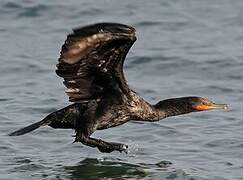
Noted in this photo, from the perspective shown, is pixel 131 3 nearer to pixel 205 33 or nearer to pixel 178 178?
pixel 205 33

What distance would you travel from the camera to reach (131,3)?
20609 millimetres

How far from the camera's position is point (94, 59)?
1155cm

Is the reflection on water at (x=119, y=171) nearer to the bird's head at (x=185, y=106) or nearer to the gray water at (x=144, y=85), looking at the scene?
the gray water at (x=144, y=85)

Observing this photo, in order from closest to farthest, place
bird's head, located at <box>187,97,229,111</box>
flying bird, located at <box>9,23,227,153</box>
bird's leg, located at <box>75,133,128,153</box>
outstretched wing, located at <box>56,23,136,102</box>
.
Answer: outstretched wing, located at <box>56,23,136,102</box> < flying bird, located at <box>9,23,227,153</box> < bird's leg, located at <box>75,133,128,153</box> < bird's head, located at <box>187,97,229,111</box>

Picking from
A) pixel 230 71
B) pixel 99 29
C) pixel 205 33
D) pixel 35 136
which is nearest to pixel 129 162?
pixel 35 136

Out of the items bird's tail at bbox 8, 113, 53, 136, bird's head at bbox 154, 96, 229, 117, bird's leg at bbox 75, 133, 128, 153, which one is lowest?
bird's leg at bbox 75, 133, 128, 153

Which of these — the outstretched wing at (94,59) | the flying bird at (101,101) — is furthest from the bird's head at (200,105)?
the outstretched wing at (94,59)

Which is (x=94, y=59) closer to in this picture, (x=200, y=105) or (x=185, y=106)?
(x=185, y=106)

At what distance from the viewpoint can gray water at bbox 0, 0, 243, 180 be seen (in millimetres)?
12547

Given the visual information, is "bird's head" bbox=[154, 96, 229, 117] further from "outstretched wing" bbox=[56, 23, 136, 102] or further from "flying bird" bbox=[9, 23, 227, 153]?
"outstretched wing" bbox=[56, 23, 136, 102]

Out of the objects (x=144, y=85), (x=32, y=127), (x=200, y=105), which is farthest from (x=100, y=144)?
(x=144, y=85)

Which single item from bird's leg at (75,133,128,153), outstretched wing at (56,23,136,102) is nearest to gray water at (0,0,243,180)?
bird's leg at (75,133,128,153)

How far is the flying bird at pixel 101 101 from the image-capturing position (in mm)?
11461

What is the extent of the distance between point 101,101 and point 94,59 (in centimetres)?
93
